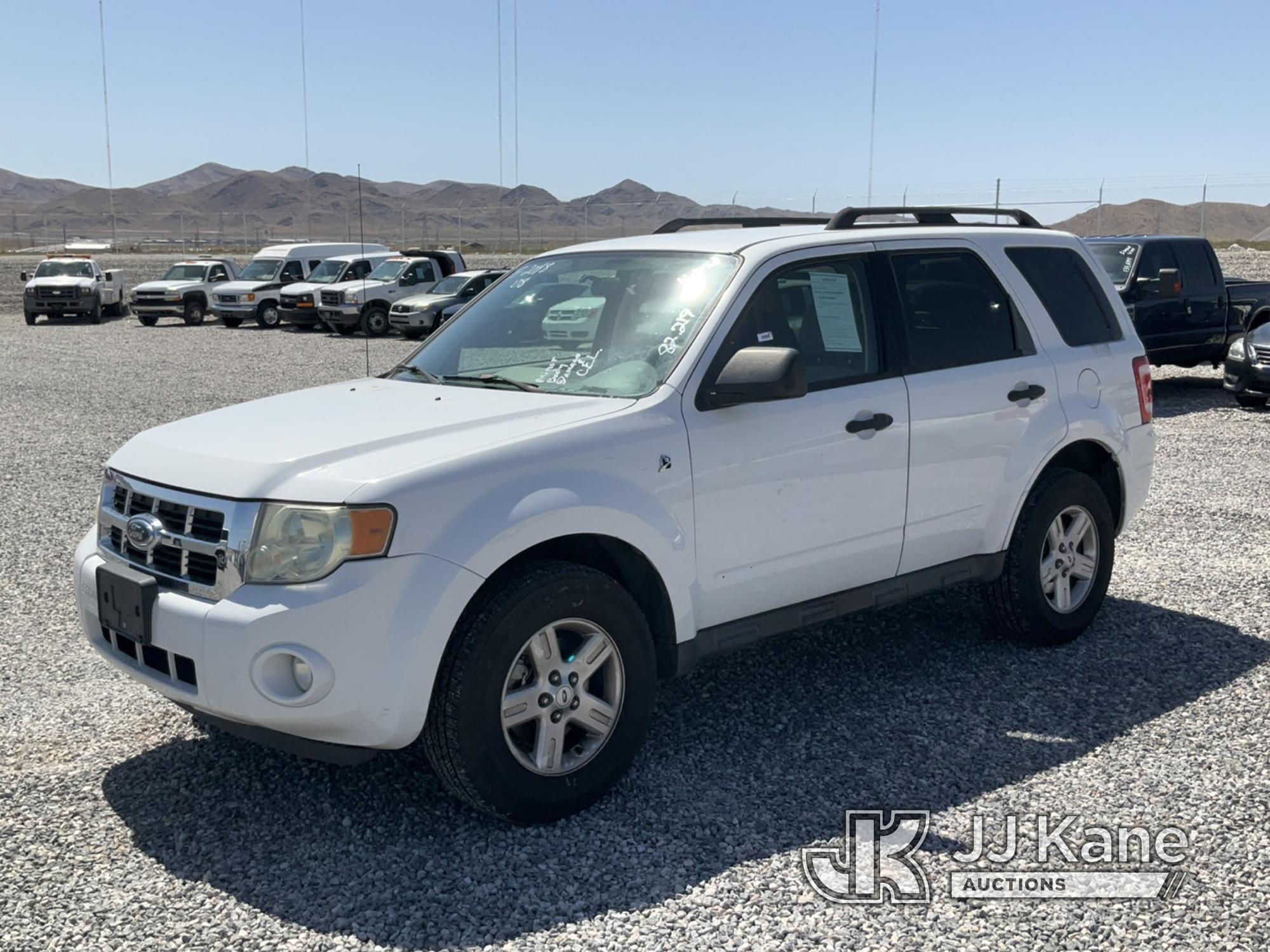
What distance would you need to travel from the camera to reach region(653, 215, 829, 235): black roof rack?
604cm

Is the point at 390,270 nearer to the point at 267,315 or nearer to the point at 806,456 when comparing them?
the point at 267,315

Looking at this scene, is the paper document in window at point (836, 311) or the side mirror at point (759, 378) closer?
the side mirror at point (759, 378)

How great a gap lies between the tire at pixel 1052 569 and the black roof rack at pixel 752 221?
160cm

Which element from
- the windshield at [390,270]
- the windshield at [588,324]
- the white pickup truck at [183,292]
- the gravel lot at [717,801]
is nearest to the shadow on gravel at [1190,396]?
the gravel lot at [717,801]

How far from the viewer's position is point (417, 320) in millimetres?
27312

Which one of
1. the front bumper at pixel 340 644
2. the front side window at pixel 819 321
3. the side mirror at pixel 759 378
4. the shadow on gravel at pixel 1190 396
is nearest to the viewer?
the front bumper at pixel 340 644

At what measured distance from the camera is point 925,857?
401 centimetres

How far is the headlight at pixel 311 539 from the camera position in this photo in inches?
150

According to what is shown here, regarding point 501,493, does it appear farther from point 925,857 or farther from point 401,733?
point 925,857

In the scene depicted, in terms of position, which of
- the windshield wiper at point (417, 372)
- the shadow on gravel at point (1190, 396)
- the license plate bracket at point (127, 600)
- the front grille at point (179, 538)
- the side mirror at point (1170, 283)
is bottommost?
the shadow on gravel at point (1190, 396)

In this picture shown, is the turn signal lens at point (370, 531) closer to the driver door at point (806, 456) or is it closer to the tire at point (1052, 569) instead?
the driver door at point (806, 456)

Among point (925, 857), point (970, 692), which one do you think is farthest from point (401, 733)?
point (970, 692)

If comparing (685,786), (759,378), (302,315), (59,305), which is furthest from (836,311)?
(59,305)

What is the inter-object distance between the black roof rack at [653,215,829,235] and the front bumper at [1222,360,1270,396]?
34.2 ft
